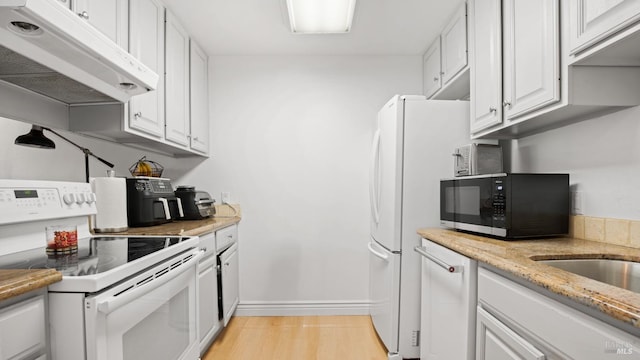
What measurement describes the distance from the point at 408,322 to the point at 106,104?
211 cm

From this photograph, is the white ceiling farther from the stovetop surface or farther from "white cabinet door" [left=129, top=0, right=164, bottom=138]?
the stovetop surface

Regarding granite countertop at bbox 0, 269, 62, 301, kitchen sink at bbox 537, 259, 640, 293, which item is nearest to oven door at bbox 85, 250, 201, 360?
granite countertop at bbox 0, 269, 62, 301

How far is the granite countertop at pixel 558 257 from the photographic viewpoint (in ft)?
2.08

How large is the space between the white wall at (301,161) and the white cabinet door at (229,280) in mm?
129

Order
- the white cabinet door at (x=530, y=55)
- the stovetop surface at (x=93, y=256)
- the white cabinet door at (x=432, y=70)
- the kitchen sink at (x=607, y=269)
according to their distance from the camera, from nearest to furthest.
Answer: the stovetop surface at (x=93, y=256), the kitchen sink at (x=607, y=269), the white cabinet door at (x=530, y=55), the white cabinet door at (x=432, y=70)

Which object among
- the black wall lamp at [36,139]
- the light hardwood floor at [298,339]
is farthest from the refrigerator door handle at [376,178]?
the black wall lamp at [36,139]

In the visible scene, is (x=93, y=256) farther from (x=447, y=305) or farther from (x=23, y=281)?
(x=447, y=305)

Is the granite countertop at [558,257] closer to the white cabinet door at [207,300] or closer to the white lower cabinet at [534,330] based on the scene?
the white lower cabinet at [534,330]

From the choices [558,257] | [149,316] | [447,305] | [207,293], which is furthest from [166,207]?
[558,257]

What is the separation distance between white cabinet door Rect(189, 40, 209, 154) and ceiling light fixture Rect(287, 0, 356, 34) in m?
0.86

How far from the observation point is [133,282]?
1028 mm

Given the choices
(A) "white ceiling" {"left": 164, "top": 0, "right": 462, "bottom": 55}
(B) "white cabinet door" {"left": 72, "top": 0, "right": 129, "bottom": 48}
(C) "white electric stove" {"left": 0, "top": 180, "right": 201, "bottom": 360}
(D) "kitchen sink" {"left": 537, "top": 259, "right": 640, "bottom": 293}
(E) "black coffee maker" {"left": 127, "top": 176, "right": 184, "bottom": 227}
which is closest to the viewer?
(C) "white electric stove" {"left": 0, "top": 180, "right": 201, "bottom": 360}

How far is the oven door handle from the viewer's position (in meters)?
0.87

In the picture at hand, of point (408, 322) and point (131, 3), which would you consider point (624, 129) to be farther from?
point (131, 3)
